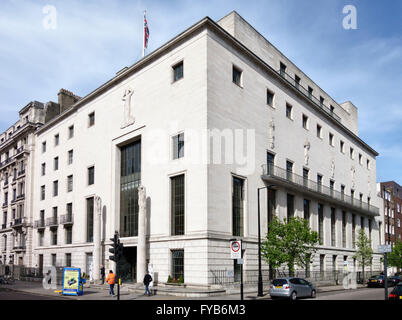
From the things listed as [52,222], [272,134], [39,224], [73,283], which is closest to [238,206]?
[272,134]

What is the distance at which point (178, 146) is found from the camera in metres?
34.5

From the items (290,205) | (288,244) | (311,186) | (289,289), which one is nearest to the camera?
(289,289)

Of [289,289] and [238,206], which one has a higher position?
[238,206]

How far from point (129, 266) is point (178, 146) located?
1267cm

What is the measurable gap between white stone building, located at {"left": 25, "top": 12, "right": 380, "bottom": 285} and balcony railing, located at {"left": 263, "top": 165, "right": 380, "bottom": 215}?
0.84 feet

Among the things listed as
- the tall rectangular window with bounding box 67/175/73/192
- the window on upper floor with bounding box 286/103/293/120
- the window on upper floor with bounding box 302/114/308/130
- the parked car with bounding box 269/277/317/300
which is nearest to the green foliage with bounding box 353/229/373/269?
the window on upper floor with bounding box 302/114/308/130

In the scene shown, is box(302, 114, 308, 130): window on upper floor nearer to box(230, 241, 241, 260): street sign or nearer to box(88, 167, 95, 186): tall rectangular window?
box(88, 167, 95, 186): tall rectangular window

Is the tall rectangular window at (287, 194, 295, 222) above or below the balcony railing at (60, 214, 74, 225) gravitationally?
above

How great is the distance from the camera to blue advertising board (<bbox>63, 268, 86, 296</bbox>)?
2839 centimetres

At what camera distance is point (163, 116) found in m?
36.4

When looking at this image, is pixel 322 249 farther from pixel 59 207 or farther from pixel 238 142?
pixel 59 207

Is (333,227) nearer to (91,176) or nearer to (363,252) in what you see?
(363,252)

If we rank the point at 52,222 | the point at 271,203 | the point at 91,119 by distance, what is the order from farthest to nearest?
1. the point at 52,222
2. the point at 91,119
3. the point at 271,203
